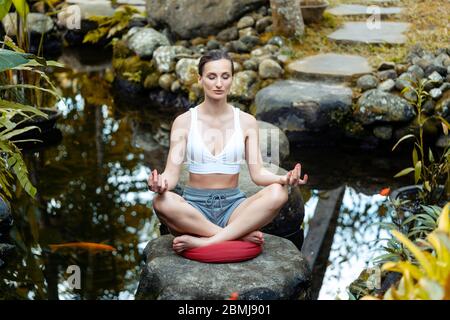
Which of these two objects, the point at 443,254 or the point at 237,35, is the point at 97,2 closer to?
the point at 237,35

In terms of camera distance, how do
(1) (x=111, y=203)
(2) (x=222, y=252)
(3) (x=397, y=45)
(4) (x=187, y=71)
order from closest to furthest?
(2) (x=222, y=252), (1) (x=111, y=203), (3) (x=397, y=45), (4) (x=187, y=71)

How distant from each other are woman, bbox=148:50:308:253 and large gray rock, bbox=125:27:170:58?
5.73 m

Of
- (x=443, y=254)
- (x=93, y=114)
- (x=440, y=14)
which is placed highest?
(x=443, y=254)

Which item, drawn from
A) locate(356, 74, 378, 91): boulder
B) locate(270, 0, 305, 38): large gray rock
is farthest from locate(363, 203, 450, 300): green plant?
locate(270, 0, 305, 38): large gray rock

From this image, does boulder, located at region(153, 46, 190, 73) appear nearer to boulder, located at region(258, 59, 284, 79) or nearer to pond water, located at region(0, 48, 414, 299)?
pond water, located at region(0, 48, 414, 299)

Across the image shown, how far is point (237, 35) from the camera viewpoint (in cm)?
1043

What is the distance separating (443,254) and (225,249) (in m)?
1.73

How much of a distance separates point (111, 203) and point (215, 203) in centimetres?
203

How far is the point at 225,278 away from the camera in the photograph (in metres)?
4.50

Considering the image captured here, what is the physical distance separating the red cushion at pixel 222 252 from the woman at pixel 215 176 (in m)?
0.04

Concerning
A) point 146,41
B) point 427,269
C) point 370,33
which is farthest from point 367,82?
point 427,269

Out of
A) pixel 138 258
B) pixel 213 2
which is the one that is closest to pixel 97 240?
pixel 138 258

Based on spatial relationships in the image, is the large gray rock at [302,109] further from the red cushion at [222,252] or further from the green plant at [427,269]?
the green plant at [427,269]

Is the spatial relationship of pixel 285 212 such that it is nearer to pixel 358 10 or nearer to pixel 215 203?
pixel 215 203
